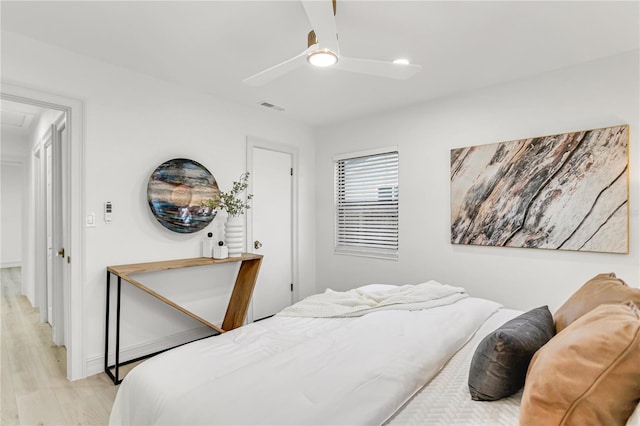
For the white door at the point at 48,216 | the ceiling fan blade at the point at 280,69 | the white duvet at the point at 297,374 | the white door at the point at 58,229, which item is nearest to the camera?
the white duvet at the point at 297,374

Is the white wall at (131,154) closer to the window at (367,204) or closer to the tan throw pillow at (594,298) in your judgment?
the window at (367,204)

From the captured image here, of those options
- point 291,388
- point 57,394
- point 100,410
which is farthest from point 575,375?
point 57,394

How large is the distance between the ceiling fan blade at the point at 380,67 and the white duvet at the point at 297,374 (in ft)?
4.86

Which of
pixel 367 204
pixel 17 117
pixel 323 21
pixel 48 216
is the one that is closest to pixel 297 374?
pixel 323 21

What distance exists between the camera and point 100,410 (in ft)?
7.10

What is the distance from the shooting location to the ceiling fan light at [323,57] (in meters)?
1.82

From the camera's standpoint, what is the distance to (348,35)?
2.25m

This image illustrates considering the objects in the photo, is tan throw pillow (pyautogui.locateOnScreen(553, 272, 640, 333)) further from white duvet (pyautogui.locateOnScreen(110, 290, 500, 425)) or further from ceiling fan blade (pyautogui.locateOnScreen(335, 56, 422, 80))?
ceiling fan blade (pyautogui.locateOnScreen(335, 56, 422, 80))

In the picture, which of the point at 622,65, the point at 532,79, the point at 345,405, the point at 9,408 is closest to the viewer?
the point at 345,405

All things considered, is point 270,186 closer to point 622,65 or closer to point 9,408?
point 9,408

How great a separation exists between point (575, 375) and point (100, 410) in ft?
8.60

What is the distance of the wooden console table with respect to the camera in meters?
2.59

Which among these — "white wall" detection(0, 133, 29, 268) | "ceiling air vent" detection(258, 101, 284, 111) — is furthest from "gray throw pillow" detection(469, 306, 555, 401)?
"white wall" detection(0, 133, 29, 268)

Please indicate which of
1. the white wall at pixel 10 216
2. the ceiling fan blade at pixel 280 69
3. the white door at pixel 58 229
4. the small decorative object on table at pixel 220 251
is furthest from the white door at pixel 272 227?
the white wall at pixel 10 216
